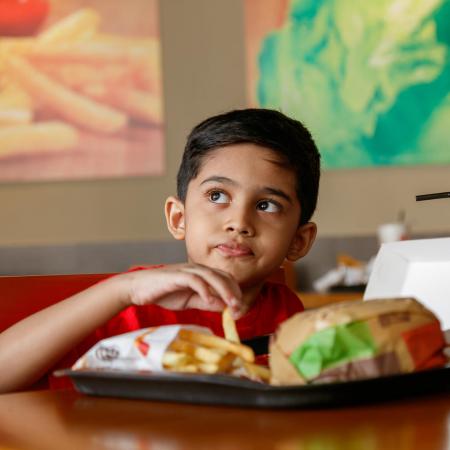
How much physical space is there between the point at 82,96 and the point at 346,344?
3.97m

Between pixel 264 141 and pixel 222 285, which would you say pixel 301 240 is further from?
pixel 222 285

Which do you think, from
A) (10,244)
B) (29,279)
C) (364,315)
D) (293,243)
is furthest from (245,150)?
(10,244)

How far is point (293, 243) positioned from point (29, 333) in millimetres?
588

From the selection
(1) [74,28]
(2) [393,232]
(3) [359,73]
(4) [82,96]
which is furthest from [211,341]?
(1) [74,28]

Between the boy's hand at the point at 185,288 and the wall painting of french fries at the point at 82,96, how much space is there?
3476 millimetres

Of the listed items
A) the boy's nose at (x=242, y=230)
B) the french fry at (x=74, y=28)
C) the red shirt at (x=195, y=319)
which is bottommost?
the red shirt at (x=195, y=319)

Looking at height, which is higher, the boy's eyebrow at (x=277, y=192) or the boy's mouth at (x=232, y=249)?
the boy's eyebrow at (x=277, y=192)

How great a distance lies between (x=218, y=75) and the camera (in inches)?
177

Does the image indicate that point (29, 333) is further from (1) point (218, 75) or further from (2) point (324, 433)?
(1) point (218, 75)

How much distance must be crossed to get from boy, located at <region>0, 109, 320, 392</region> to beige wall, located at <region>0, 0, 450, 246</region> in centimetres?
280

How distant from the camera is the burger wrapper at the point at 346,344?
0.74 metres

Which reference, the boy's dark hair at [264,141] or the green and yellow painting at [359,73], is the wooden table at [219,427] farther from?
the green and yellow painting at [359,73]

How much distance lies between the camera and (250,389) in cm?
75

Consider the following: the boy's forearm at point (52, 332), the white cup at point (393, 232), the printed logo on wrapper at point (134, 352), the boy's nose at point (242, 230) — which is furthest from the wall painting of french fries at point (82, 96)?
the printed logo on wrapper at point (134, 352)
